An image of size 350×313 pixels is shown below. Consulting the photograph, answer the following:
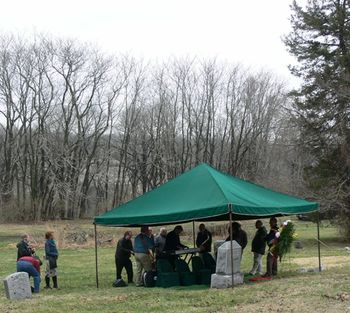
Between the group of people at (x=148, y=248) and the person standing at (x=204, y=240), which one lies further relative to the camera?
the person standing at (x=204, y=240)

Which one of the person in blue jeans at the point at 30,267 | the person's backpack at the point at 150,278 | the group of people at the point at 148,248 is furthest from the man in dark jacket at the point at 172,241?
the person in blue jeans at the point at 30,267

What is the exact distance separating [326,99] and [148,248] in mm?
18593

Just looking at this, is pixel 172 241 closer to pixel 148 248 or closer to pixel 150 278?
pixel 148 248

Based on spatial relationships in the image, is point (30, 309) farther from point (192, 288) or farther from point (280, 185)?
point (280, 185)

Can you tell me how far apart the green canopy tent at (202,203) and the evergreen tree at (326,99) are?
49.4 ft

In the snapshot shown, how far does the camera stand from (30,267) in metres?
13.6

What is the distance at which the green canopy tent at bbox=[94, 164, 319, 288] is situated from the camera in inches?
506

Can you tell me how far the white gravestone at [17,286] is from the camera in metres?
12.4

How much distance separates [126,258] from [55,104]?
40812mm

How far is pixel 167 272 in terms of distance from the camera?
45.7ft

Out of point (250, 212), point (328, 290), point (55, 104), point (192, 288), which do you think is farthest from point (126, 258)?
point (55, 104)

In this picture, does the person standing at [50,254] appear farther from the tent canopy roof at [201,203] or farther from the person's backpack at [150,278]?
the person's backpack at [150,278]

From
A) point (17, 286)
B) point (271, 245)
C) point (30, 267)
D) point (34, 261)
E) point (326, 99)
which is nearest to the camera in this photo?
point (17, 286)

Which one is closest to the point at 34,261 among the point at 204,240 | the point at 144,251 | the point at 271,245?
the point at 144,251
